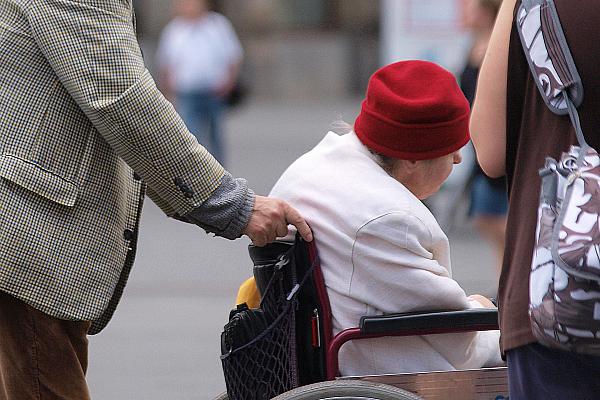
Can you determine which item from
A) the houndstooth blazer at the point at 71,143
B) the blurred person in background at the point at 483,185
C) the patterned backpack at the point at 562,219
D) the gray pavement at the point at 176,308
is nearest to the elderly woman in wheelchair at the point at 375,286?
the houndstooth blazer at the point at 71,143

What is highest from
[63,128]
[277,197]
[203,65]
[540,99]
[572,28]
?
[572,28]

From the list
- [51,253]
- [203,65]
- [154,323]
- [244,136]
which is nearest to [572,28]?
[51,253]

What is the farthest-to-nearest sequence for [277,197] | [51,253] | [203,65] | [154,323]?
[203,65] < [154,323] < [277,197] < [51,253]

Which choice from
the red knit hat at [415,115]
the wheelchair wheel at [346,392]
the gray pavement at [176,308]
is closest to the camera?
the wheelchair wheel at [346,392]

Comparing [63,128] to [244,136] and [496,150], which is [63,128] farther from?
[244,136]

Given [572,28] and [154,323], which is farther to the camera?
[154,323]

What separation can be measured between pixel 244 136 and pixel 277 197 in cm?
1323

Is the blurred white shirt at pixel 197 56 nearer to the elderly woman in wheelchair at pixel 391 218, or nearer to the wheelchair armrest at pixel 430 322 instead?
the elderly woman in wheelchair at pixel 391 218

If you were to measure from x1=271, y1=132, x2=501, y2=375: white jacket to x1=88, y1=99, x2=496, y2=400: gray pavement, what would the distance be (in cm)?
53

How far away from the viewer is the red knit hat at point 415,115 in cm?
287

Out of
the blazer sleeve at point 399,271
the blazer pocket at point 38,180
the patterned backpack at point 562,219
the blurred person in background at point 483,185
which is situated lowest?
the blurred person in background at point 483,185

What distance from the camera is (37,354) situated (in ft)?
9.17

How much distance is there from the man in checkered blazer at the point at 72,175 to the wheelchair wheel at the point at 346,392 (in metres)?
0.39

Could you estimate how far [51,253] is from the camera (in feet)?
8.93
